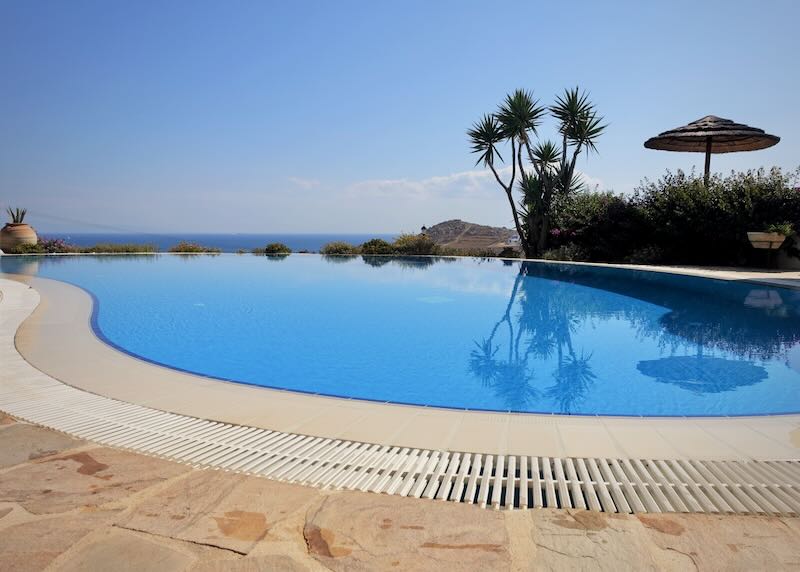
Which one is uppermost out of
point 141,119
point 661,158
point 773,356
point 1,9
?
point 1,9

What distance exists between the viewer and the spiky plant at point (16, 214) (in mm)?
18500

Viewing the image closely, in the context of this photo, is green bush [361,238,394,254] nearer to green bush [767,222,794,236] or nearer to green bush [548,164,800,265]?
green bush [548,164,800,265]

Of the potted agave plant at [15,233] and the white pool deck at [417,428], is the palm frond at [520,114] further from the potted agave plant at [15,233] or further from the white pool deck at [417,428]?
the potted agave plant at [15,233]

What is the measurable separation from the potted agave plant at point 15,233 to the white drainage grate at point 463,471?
64.8ft

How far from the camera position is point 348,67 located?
661 inches

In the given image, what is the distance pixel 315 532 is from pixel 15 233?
2222 centimetres

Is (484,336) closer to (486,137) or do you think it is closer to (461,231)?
(486,137)

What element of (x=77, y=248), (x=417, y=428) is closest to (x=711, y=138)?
(x=417, y=428)

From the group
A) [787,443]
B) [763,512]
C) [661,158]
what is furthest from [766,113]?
[763,512]

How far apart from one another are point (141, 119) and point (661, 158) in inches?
818

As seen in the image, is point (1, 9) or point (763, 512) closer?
point (763, 512)

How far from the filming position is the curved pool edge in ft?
9.30

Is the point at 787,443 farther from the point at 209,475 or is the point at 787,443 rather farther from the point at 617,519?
the point at 209,475

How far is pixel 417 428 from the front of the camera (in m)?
3.13
